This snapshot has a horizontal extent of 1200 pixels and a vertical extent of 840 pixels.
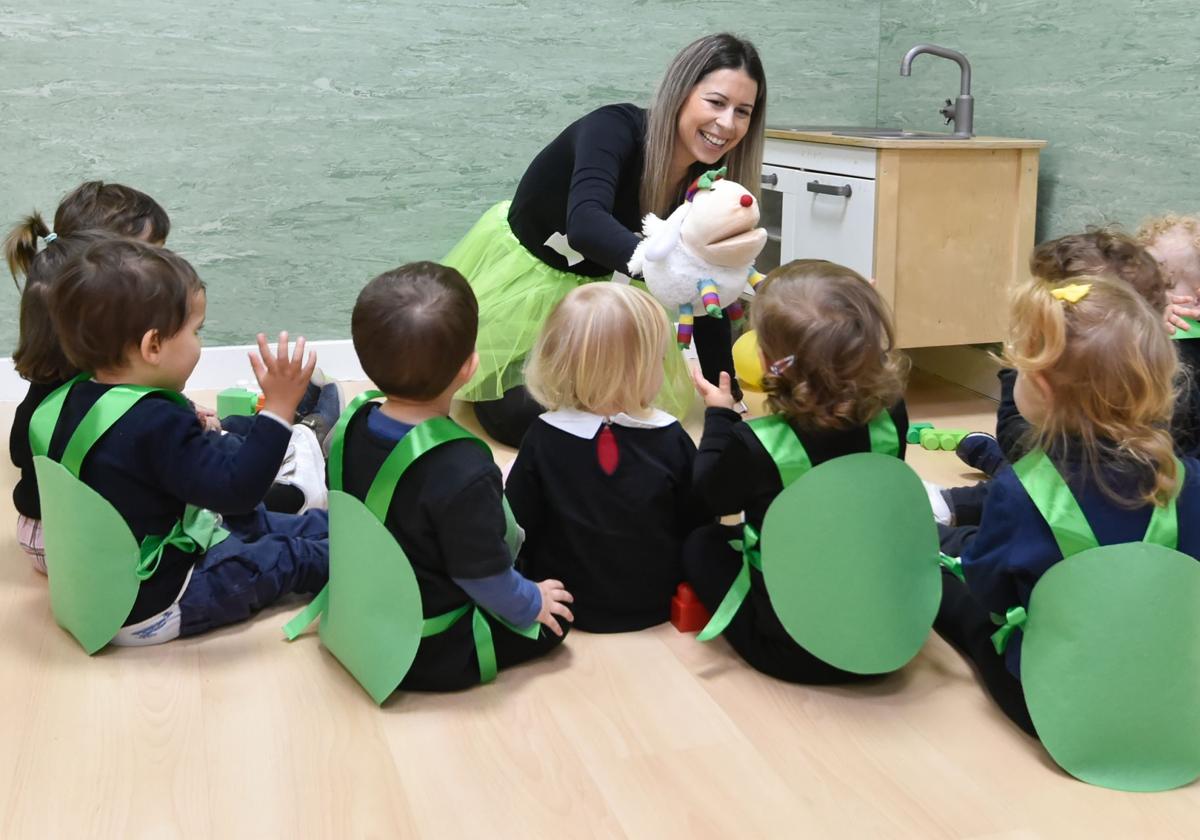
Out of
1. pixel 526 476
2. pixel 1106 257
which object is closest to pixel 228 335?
pixel 526 476

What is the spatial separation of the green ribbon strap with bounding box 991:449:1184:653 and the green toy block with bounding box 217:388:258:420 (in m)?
1.55

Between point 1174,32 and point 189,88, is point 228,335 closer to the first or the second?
point 189,88

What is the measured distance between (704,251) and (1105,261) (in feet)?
1.96

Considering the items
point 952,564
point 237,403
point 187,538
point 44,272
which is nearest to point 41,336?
point 44,272

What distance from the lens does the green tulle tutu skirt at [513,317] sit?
8.19 ft

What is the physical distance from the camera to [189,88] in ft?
9.45

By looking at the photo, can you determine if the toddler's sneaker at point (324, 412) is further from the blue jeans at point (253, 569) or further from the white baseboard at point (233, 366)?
the white baseboard at point (233, 366)

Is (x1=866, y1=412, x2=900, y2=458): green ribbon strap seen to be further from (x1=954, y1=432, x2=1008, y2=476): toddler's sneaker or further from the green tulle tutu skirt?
the green tulle tutu skirt

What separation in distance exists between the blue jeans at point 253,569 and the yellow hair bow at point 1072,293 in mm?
1040

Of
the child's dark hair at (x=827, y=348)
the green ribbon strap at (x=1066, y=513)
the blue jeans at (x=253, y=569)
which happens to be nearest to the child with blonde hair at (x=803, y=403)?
the child's dark hair at (x=827, y=348)

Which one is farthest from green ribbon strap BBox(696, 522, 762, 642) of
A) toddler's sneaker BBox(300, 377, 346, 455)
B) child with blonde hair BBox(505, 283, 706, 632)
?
toddler's sneaker BBox(300, 377, 346, 455)

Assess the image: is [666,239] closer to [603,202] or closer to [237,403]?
[603,202]

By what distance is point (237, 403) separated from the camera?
2.39m

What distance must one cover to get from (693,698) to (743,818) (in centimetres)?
26
